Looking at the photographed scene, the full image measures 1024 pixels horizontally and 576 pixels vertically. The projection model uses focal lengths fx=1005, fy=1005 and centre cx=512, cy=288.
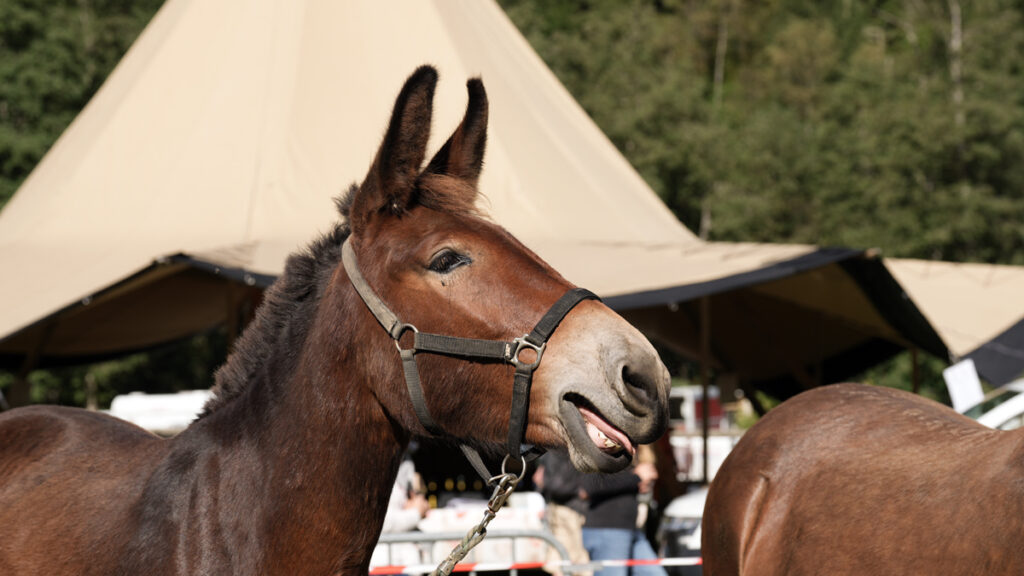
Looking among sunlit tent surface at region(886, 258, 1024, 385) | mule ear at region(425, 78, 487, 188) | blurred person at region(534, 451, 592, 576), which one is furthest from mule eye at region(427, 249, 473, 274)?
sunlit tent surface at region(886, 258, 1024, 385)

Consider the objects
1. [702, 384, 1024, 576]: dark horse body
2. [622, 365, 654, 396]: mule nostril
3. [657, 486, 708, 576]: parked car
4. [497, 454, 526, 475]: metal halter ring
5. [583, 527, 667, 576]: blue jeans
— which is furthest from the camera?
[657, 486, 708, 576]: parked car

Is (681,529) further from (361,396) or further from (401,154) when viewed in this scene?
(401,154)

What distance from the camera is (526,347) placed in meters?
2.07

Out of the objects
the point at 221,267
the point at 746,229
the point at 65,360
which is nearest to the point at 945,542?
the point at 221,267

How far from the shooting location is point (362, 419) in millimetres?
2234

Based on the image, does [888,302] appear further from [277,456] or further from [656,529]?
[277,456]

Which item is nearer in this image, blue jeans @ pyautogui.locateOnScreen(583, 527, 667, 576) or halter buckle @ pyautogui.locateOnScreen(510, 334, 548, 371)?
halter buckle @ pyautogui.locateOnScreen(510, 334, 548, 371)

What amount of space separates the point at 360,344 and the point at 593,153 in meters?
7.78

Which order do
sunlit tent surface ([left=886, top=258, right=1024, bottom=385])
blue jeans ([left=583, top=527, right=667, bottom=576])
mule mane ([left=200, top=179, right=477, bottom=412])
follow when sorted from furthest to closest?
1. sunlit tent surface ([left=886, top=258, right=1024, bottom=385])
2. blue jeans ([left=583, top=527, right=667, bottom=576])
3. mule mane ([left=200, top=179, right=477, bottom=412])

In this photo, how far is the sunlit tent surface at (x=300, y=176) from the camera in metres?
7.46

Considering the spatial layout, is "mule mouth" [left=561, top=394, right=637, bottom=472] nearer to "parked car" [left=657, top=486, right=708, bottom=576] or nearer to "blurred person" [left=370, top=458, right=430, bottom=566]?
"blurred person" [left=370, top=458, right=430, bottom=566]

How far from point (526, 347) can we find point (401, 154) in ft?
1.72

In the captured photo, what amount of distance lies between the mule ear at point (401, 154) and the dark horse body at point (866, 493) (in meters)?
2.19

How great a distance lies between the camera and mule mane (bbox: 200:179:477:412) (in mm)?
2357
